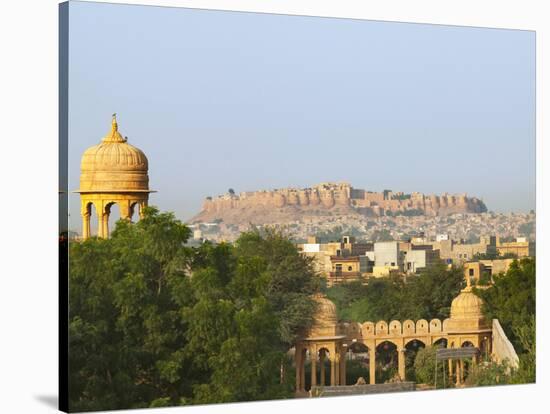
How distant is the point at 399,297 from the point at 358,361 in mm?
868

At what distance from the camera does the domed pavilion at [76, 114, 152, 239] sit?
17.3 metres

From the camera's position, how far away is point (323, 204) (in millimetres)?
18609

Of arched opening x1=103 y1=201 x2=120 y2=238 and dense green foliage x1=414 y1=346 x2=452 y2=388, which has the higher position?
arched opening x1=103 y1=201 x2=120 y2=238

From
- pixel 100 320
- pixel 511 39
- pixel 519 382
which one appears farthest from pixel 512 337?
pixel 100 320

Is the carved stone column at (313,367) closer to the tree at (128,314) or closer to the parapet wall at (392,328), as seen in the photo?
the parapet wall at (392,328)

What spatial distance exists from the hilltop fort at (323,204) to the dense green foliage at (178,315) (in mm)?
278

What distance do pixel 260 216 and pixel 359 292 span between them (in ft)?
4.86

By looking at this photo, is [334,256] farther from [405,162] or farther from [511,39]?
[511,39]

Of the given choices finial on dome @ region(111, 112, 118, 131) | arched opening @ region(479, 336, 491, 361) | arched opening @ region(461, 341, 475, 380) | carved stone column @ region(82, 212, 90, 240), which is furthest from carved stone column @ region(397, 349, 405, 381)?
finial on dome @ region(111, 112, 118, 131)

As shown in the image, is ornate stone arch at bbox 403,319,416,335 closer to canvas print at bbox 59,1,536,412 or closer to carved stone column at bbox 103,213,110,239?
canvas print at bbox 59,1,536,412

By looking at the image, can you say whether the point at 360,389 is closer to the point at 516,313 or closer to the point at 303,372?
the point at 303,372

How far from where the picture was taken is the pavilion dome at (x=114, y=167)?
17250 millimetres

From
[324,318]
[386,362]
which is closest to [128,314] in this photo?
[324,318]

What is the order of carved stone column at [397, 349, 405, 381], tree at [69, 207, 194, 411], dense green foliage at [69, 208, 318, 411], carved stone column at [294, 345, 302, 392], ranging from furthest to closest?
carved stone column at [397, 349, 405, 381]
carved stone column at [294, 345, 302, 392]
dense green foliage at [69, 208, 318, 411]
tree at [69, 207, 194, 411]
